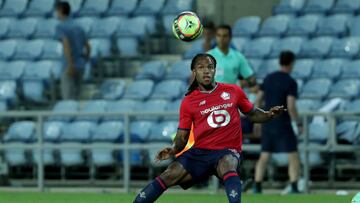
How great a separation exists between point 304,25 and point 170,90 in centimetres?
271

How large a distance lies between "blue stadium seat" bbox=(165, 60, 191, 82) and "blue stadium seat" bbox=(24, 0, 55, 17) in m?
3.78

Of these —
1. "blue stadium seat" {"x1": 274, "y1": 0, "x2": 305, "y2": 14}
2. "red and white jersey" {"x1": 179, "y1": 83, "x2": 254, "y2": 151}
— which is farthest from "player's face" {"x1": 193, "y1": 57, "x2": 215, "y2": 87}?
"blue stadium seat" {"x1": 274, "y1": 0, "x2": 305, "y2": 14}

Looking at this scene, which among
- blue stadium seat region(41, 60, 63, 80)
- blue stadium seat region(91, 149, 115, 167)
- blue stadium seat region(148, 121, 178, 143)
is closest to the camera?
blue stadium seat region(91, 149, 115, 167)

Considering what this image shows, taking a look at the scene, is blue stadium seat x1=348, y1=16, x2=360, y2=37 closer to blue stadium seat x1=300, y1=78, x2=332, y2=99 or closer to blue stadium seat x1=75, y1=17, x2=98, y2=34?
blue stadium seat x1=300, y1=78, x2=332, y2=99

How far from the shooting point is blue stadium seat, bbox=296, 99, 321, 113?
20.5m

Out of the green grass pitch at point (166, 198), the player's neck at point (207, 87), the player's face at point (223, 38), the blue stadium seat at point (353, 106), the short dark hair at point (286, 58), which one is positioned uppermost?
the player's face at point (223, 38)

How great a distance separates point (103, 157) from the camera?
20047 mm

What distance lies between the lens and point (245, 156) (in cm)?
1948

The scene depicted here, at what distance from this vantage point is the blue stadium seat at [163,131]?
2012 centimetres

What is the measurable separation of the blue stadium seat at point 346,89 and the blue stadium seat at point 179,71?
2.63 meters

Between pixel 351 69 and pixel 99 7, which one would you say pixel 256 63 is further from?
pixel 99 7

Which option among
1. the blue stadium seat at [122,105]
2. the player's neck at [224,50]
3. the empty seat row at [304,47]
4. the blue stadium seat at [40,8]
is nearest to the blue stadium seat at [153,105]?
the blue stadium seat at [122,105]

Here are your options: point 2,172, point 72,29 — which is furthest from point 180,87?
point 2,172

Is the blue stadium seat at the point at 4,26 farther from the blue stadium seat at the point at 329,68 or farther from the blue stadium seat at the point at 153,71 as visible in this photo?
the blue stadium seat at the point at 329,68
